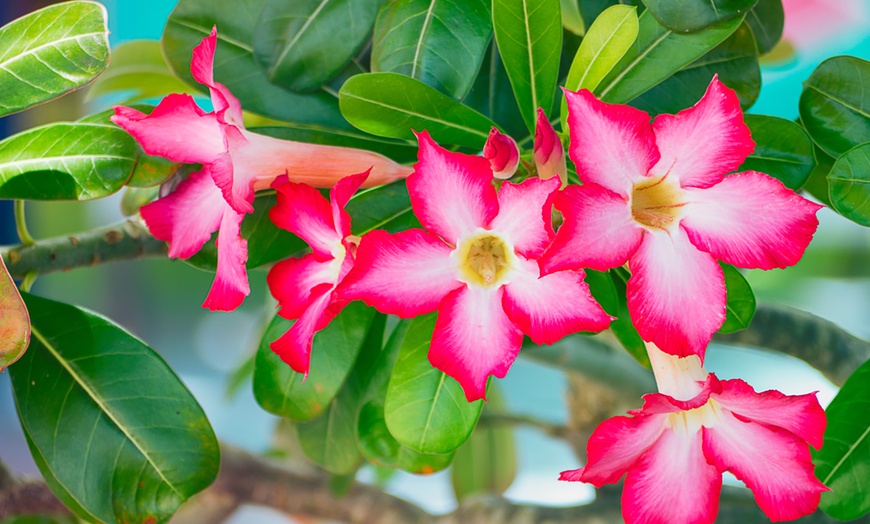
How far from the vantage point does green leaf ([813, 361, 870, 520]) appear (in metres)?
0.60

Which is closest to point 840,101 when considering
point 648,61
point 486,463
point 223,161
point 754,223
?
point 648,61

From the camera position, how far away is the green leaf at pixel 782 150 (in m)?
0.64

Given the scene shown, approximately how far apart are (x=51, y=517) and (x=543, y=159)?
1096mm

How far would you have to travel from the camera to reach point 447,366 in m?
0.48

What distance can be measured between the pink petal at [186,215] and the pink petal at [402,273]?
0.62 ft

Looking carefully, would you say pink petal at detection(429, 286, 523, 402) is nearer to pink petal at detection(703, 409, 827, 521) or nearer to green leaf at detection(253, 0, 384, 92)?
pink petal at detection(703, 409, 827, 521)

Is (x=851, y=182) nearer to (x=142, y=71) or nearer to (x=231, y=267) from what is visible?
(x=231, y=267)

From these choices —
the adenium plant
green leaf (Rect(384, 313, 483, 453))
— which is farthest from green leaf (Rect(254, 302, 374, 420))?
green leaf (Rect(384, 313, 483, 453))

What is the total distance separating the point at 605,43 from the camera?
21.3 inches

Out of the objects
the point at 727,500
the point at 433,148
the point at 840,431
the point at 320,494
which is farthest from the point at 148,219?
the point at 727,500

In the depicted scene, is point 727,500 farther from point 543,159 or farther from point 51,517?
point 51,517

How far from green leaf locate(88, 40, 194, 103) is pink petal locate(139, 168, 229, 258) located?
0.54 metres

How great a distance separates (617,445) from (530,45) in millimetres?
319

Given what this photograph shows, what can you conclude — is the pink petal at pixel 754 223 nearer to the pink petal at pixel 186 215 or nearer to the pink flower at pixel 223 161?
the pink flower at pixel 223 161
